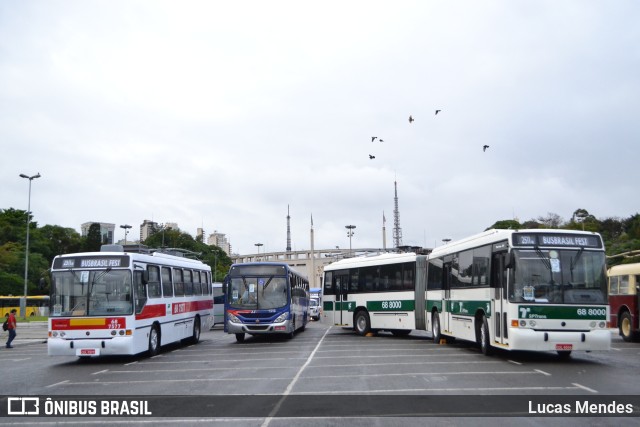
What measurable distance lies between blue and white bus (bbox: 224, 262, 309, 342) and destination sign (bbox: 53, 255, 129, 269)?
6589 millimetres

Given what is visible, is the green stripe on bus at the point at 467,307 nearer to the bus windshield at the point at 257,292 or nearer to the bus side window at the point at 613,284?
the bus windshield at the point at 257,292

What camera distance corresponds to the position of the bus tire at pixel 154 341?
1991cm

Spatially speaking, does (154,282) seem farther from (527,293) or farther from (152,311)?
(527,293)

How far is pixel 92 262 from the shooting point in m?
18.5

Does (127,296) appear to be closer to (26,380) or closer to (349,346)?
(26,380)

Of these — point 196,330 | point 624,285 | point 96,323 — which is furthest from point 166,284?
point 624,285

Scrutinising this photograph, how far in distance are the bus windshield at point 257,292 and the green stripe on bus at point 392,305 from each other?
446 cm

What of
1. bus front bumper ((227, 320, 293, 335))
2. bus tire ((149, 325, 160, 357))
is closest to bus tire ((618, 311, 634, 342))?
bus front bumper ((227, 320, 293, 335))

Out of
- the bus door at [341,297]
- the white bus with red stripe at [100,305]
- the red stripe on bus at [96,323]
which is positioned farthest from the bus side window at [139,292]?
the bus door at [341,297]

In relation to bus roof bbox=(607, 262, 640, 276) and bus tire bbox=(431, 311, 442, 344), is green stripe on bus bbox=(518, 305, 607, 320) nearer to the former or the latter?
bus tire bbox=(431, 311, 442, 344)

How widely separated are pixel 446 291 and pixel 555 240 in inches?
245

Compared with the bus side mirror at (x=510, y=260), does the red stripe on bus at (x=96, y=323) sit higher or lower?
lower

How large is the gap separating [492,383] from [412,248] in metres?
15.9

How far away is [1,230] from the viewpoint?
88.6 metres
